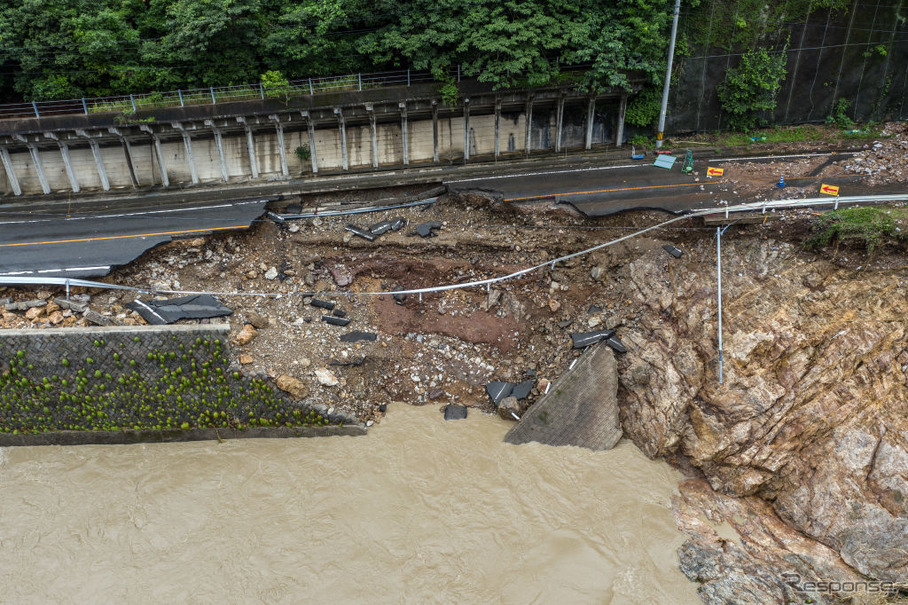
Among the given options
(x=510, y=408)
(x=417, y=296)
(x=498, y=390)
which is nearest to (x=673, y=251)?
(x=498, y=390)

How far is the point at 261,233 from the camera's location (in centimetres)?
2152

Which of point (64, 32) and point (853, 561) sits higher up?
point (64, 32)

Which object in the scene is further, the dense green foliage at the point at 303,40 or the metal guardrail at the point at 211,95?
the metal guardrail at the point at 211,95

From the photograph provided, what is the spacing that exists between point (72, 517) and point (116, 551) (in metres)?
1.92

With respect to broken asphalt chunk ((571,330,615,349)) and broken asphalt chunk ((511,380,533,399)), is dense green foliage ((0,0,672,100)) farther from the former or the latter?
broken asphalt chunk ((511,380,533,399))

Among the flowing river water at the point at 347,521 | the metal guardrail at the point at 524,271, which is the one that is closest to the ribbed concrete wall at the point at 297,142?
the metal guardrail at the point at 524,271

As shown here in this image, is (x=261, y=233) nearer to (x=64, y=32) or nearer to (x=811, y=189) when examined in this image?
(x=64, y=32)

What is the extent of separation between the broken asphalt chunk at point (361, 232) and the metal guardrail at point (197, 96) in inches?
260

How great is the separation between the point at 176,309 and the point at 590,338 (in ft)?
44.4

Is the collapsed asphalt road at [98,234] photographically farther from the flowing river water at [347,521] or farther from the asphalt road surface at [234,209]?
the flowing river water at [347,521]

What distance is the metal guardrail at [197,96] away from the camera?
2364cm

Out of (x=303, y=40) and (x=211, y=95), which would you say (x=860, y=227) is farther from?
(x=211, y=95)

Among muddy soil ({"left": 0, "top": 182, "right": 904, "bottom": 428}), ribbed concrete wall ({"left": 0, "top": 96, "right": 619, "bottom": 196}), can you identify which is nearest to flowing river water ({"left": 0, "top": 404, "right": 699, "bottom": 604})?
muddy soil ({"left": 0, "top": 182, "right": 904, "bottom": 428})

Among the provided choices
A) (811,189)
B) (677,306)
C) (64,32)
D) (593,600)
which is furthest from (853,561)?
(64,32)
